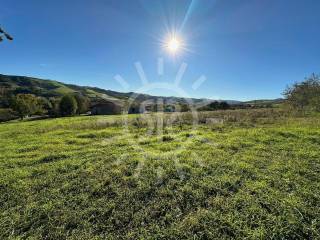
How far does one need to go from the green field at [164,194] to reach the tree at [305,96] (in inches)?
838

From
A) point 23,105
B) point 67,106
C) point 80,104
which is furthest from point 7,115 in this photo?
point 80,104

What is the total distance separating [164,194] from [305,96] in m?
31.0

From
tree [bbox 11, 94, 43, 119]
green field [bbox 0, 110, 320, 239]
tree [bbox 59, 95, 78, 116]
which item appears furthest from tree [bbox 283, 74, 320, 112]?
tree [bbox 11, 94, 43, 119]

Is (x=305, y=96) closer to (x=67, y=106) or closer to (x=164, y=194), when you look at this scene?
(x=164, y=194)

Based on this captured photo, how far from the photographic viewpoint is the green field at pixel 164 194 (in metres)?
3.36

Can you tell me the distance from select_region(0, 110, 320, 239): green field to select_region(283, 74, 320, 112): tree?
838 inches

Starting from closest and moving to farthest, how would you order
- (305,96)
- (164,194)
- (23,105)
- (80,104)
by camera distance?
(164,194) < (305,96) < (23,105) < (80,104)

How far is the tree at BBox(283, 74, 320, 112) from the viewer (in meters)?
23.7

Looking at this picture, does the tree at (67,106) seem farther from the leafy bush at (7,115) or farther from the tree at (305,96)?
the tree at (305,96)

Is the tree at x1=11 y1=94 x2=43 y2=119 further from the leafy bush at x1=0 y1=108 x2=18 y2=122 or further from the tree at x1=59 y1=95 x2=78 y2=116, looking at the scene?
the tree at x1=59 y1=95 x2=78 y2=116

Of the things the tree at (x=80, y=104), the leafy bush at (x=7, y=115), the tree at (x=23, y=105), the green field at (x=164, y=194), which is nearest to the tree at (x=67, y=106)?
the tree at (x=80, y=104)

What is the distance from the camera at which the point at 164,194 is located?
4445 millimetres

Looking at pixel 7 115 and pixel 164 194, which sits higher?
pixel 164 194

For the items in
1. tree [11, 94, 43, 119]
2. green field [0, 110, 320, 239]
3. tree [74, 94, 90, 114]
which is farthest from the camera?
tree [74, 94, 90, 114]
